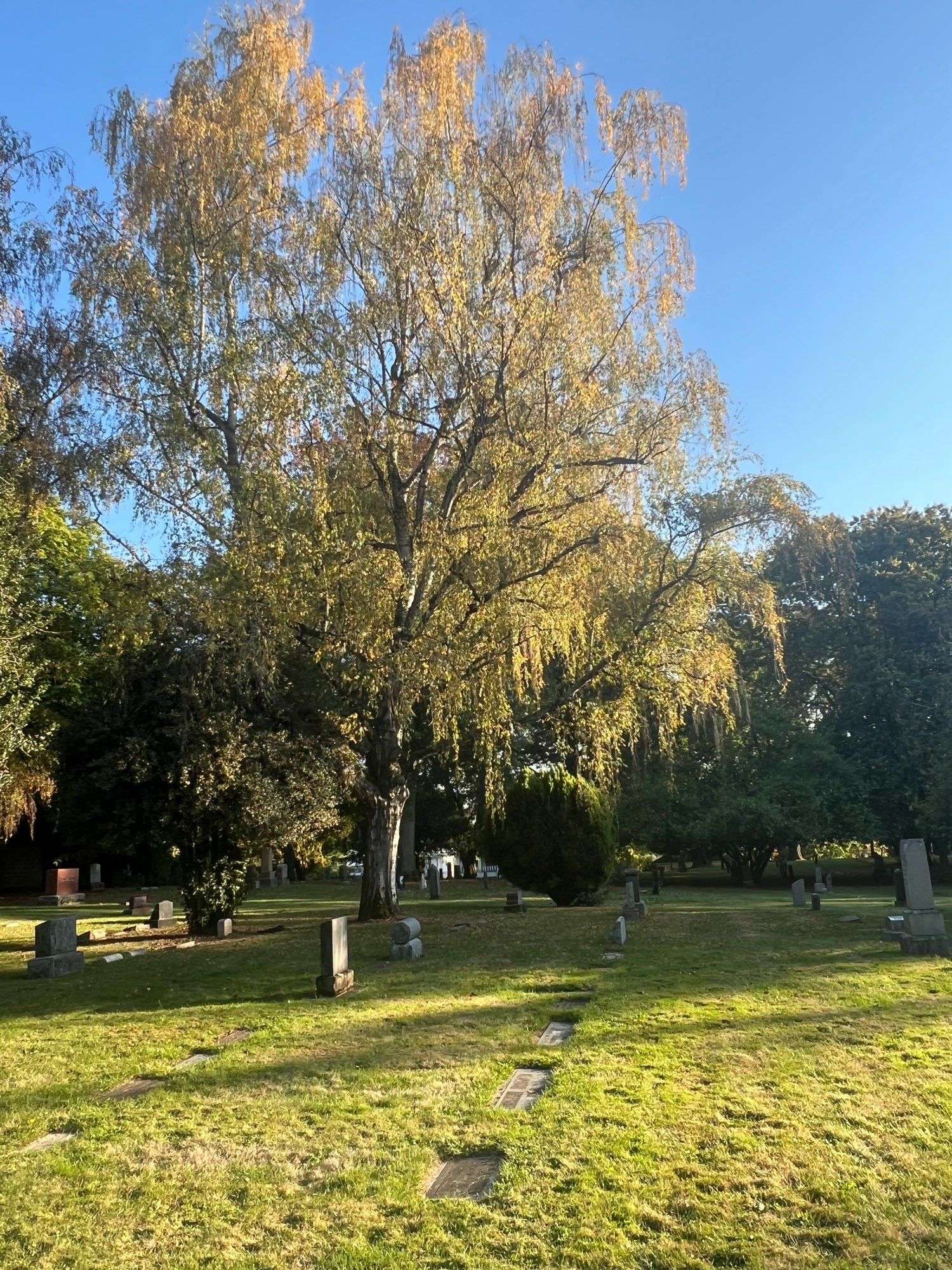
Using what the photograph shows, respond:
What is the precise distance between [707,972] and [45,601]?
1259 centimetres

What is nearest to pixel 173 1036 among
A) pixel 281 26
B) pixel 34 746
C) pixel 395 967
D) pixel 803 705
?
pixel 395 967

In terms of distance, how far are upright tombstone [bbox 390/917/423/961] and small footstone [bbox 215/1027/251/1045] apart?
3.96 metres

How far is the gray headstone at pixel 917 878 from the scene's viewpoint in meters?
11.4

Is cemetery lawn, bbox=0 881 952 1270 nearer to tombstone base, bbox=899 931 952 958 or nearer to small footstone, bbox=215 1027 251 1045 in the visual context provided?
small footstone, bbox=215 1027 251 1045

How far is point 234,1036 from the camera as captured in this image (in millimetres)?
7570

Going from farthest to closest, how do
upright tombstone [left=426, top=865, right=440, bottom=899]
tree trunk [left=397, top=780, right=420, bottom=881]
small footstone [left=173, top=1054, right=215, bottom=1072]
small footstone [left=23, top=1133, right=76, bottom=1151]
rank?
tree trunk [left=397, top=780, right=420, bottom=881] → upright tombstone [left=426, top=865, right=440, bottom=899] → small footstone [left=173, top=1054, right=215, bottom=1072] → small footstone [left=23, top=1133, right=76, bottom=1151]

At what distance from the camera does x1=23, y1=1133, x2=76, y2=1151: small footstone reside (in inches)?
198

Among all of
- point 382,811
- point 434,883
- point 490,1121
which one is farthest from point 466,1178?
point 434,883

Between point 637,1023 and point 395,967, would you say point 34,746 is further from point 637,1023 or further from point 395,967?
point 637,1023

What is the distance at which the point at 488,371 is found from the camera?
45.6 feet

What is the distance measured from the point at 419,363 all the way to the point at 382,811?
7799 mm

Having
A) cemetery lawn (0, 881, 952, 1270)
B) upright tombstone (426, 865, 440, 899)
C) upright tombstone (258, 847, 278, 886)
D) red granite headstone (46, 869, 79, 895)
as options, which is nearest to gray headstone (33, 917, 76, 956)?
cemetery lawn (0, 881, 952, 1270)

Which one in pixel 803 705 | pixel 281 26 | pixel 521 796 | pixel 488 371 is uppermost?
pixel 281 26

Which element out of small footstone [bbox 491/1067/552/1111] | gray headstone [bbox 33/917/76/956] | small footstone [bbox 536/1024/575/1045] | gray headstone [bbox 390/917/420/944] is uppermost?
gray headstone [bbox 33/917/76/956]
